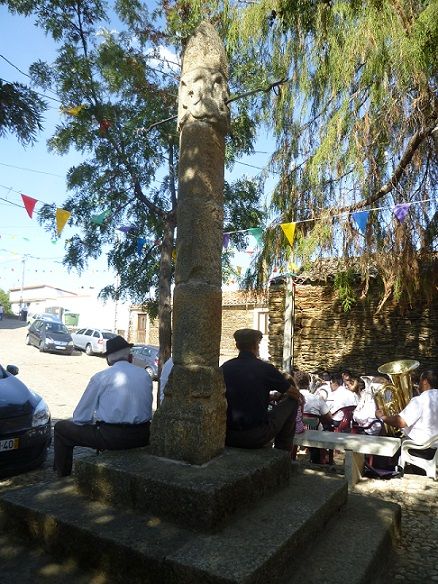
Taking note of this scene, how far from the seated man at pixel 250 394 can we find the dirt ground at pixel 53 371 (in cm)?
563

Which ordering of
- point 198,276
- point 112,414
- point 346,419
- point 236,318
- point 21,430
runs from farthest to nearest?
point 236,318 → point 346,419 → point 21,430 → point 112,414 → point 198,276

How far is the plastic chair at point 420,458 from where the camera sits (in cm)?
510

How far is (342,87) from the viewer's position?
21.8 ft

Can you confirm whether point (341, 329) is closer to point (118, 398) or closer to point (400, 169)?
point (400, 169)

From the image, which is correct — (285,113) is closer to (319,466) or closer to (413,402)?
(413,402)

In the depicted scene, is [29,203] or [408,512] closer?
[408,512]

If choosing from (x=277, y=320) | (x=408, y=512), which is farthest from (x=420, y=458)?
(x=277, y=320)

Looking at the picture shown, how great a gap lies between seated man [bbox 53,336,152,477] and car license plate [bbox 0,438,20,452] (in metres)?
0.82

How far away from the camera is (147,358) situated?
1855 centimetres

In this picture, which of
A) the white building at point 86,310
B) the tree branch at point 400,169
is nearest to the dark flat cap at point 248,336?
the tree branch at point 400,169

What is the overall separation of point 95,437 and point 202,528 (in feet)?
5.27

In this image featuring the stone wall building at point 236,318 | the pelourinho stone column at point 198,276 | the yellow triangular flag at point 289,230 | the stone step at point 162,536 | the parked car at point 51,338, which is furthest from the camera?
the stone wall building at point 236,318

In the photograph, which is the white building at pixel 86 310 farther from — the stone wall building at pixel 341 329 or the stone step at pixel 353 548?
the stone step at pixel 353 548

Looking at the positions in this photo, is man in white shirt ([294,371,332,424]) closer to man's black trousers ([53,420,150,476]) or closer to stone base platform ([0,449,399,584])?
stone base platform ([0,449,399,584])
